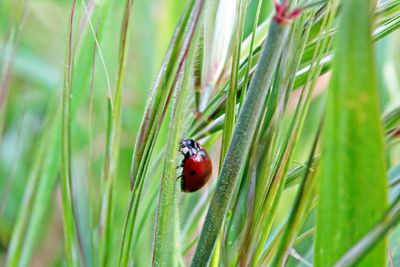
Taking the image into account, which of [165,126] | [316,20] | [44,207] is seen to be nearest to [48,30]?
[44,207]

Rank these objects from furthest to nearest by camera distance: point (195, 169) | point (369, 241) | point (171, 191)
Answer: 1. point (195, 169)
2. point (171, 191)
3. point (369, 241)

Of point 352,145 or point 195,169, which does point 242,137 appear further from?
point 195,169

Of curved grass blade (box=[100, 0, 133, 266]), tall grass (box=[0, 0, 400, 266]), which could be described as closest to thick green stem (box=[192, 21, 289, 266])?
tall grass (box=[0, 0, 400, 266])

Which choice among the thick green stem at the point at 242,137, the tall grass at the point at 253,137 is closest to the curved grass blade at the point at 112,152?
the tall grass at the point at 253,137

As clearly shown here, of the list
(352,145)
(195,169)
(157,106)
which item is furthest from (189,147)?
(352,145)

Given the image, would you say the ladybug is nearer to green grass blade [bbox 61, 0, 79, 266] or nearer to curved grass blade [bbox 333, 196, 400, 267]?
green grass blade [bbox 61, 0, 79, 266]

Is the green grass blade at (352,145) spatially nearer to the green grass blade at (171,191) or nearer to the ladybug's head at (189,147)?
the green grass blade at (171,191)

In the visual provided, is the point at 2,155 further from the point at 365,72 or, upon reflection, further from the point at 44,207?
the point at 365,72
